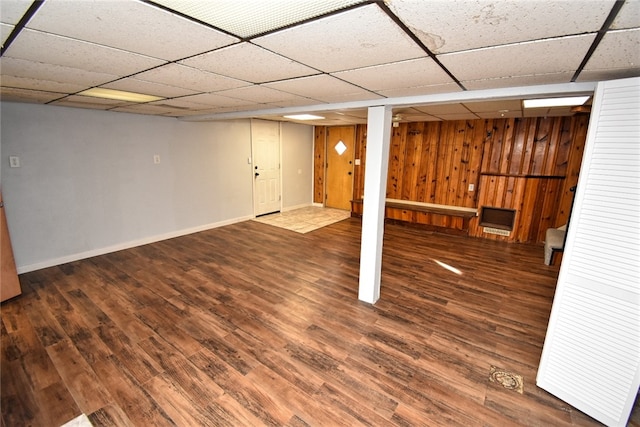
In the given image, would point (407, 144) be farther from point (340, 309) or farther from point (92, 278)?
point (92, 278)

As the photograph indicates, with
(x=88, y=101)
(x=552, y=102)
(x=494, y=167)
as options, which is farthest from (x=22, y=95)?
(x=494, y=167)

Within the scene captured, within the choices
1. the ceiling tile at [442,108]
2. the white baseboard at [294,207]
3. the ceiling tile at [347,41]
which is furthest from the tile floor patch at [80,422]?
the white baseboard at [294,207]

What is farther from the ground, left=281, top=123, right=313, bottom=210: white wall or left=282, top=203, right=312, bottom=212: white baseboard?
left=281, top=123, right=313, bottom=210: white wall

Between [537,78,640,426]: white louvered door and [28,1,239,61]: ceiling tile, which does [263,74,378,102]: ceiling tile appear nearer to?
[28,1,239,61]: ceiling tile

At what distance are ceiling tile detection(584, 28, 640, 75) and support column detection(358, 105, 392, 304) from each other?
156 centimetres

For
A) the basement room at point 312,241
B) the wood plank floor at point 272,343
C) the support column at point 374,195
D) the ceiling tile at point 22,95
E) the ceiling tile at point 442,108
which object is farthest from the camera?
the ceiling tile at point 442,108

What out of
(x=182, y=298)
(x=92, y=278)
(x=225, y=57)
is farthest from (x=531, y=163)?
(x=92, y=278)

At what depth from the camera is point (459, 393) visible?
81.8 inches

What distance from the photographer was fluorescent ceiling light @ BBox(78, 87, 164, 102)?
2752 millimetres

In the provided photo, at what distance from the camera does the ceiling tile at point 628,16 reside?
904 millimetres

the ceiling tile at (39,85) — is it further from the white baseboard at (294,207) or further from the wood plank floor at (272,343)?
the white baseboard at (294,207)

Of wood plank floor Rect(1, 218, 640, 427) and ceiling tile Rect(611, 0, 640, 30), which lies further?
wood plank floor Rect(1, 218, 640, 427)

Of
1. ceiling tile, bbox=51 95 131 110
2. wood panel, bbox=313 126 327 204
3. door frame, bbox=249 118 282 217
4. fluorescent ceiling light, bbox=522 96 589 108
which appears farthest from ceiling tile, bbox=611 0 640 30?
wood panel, bbox=313 126 327 204

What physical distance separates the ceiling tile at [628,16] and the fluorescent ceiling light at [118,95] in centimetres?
350
